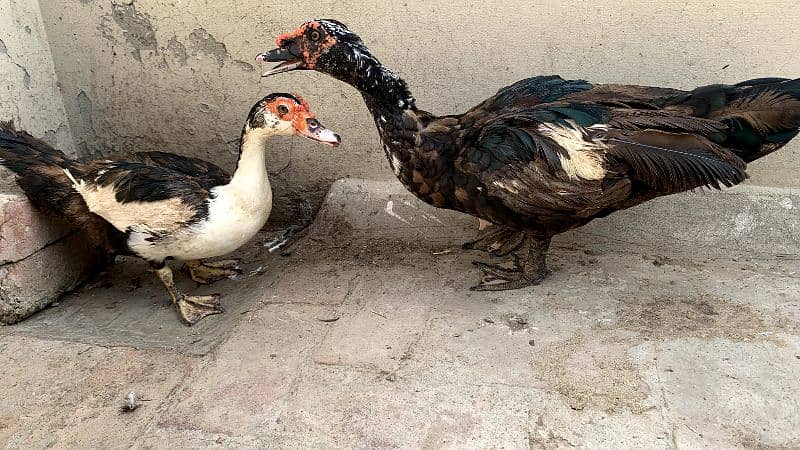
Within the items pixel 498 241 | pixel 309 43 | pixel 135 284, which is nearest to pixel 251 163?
pixel 309 43

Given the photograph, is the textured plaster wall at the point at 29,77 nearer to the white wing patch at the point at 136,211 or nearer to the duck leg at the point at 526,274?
the white wing patch at the point at 136,211

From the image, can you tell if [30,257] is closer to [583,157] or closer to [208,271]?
[208,271]

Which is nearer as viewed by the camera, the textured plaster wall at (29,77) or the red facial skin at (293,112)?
the red facial skin at (293,112)

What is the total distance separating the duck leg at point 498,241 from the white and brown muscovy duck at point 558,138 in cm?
39

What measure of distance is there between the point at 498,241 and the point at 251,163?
1387mm

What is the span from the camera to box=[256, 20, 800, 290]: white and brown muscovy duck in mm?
2736

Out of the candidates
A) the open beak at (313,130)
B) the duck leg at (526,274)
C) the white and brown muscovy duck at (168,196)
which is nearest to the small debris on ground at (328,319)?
the white and brown muscovy duck at (168,196)

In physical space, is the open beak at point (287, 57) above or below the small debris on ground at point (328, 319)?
above

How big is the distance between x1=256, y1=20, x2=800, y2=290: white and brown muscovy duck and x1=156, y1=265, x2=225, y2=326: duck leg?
1183mm

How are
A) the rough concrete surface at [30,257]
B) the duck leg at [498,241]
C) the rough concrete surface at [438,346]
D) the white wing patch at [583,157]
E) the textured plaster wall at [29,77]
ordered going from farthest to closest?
the textured plaster wall at [29,77] < the duck leg at [498,241] < the rough concrete surface at [30,257] < the white wing patch at [583,157] < the rough concrete surface at [438,346]

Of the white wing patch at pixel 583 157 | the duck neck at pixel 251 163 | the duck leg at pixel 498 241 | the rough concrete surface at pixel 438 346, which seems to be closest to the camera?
the rough concrete surface at pixel 438 346

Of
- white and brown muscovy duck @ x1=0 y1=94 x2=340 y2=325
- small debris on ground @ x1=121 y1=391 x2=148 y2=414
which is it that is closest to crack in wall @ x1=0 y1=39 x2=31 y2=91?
white and brown muscovy duck @ x1=0 y1=94 x2=340 y2=325

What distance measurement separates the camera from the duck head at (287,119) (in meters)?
3.17

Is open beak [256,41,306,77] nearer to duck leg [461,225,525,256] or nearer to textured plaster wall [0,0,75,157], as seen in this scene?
duck leg [461,225,525,256]
